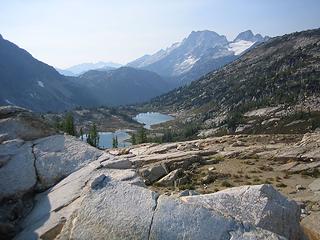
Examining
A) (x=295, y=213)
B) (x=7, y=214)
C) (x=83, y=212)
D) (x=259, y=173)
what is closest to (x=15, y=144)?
(x=7, y=214)

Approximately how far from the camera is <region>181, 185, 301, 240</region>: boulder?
586 inches

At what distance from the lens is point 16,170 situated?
1916cm

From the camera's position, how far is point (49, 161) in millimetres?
19500

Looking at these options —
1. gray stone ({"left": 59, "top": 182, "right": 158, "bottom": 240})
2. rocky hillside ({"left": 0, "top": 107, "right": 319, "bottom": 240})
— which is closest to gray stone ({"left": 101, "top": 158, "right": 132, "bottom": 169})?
rocky hillside ({"left": 0, "top": 107, "right": 319, "bottom": 240})

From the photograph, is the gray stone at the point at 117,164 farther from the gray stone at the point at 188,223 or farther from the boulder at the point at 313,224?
the boulder at the point at 313,224

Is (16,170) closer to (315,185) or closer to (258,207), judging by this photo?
(258,207)

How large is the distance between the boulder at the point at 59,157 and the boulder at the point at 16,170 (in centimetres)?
34

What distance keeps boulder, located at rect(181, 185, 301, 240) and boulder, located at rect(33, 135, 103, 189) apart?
6.24 meters

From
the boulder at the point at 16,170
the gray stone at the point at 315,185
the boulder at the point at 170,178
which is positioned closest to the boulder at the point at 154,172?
the boulder at the point at 170,178

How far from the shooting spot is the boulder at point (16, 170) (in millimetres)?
18312

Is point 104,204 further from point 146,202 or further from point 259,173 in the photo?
point 259,173

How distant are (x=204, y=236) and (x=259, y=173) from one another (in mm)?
34613

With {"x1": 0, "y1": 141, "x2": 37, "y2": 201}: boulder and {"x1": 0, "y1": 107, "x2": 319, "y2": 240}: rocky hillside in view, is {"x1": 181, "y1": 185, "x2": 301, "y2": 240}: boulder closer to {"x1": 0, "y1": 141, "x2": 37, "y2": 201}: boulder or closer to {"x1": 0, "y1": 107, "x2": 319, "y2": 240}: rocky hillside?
{"x1": 0, "y1": 107, "x2": 319, "y2": 240}: rocky hillside

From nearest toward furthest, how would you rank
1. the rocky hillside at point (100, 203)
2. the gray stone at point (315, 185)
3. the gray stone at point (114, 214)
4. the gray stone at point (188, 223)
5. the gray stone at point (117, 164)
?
the gray stone at point (188, 223)
the rocky hillside at point (100, 203)
the gray stone at point (114, 214)
the gray stone at point (117, 164)
the gray stone at point (315, 185)
